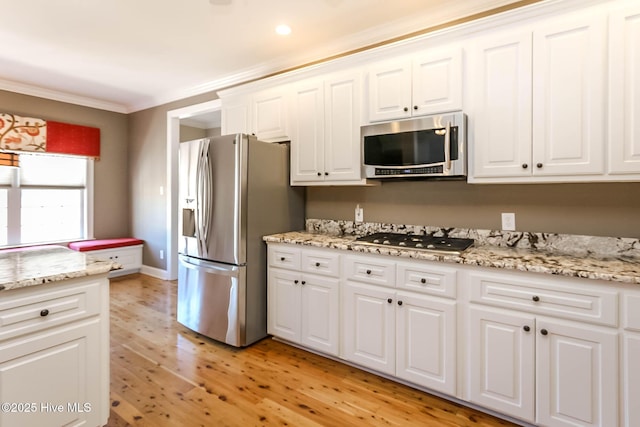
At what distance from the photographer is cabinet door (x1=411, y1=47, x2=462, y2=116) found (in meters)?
2.21

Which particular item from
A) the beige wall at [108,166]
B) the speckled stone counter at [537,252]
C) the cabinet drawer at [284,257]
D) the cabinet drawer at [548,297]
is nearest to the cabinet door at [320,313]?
the cabinet drawer at [284,257]

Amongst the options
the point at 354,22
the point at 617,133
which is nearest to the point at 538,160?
the point at 617,133

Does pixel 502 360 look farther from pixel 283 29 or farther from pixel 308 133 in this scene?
pixel 283 29

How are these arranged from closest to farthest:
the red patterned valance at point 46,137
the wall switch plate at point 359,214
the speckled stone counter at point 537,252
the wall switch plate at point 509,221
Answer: the speckled stone counter at point 537,252
the wall switch plate at point 509,221
the wall switch plate at point 359,214
the red patterned valance at point 46,137

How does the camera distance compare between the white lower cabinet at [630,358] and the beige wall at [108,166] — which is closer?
the white lower cabinet at [630,358]

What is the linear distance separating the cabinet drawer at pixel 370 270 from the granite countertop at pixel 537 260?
0.07 m

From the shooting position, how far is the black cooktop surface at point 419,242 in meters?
2.15

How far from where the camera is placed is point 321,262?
2.55 m

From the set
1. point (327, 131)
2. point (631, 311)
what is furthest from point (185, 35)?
point (631, 311)

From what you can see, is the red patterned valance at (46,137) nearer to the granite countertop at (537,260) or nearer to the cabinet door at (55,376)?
the cabinet door at (55,376)

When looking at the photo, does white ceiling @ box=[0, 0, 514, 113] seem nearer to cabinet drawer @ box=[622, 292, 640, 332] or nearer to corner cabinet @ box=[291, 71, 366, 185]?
corner cabinet @ box=[291, 71, 366, 185]

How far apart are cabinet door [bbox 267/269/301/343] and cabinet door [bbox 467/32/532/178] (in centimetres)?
158

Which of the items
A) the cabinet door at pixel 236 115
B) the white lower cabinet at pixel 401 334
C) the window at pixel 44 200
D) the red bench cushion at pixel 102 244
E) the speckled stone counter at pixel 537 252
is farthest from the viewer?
the red bench cushion at pixel 102 244

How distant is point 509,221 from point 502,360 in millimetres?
933
